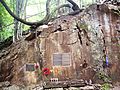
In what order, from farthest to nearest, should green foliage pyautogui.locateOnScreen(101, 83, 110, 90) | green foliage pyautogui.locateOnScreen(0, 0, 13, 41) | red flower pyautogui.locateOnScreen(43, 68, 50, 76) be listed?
green foliage pyautogui.locateOnScreen(0, 0, 13, 41) < red flower pyautogui.locateOnScreen(43, 68, 50, 76) < green foliage pyautogui.locateOnScreen(101, 83, 110, 90)

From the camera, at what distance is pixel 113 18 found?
848cm

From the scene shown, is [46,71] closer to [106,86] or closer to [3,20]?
[106,86]

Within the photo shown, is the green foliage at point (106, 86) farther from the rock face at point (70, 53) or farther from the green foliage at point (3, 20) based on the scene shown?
the green foliage at point (3, 20)

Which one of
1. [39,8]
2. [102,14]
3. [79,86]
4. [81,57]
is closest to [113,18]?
[102,14]

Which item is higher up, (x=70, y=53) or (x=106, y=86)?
(x=70, y=53)

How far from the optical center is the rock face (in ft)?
25.3

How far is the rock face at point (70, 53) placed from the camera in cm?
771

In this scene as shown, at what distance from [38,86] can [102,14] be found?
154 inches

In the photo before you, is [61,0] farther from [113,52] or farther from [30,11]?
[113,52]

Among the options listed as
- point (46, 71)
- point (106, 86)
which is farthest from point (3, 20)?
point (106, 86)

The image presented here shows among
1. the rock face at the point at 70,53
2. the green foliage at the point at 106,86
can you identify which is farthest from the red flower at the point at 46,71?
the green foliage at the point at 106,86

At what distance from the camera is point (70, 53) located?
786 cm

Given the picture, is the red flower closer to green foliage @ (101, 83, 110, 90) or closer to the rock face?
the rock face

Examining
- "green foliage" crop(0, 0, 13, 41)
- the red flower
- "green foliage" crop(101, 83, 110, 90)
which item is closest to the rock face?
the red flower
